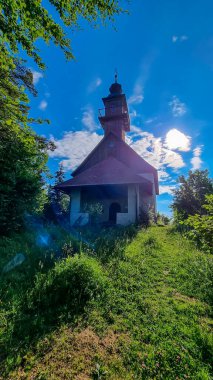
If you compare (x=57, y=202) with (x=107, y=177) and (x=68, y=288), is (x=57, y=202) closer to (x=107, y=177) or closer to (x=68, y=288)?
(x=107, y=177)

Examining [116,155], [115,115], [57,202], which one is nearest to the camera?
[116,155]

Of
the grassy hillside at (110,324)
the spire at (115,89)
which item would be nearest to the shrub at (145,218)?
the grassy hillside at (110,324)

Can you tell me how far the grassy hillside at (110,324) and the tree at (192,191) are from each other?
841 centimetres

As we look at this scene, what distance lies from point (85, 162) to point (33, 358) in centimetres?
1797

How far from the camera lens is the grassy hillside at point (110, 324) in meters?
2.56

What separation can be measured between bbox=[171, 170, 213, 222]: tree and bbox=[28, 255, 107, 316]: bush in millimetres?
10371

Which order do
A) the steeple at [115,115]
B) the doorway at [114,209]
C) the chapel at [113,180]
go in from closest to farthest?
the chapel at [113,180]
the doorway at [114,209]
the steeple at [115,115]

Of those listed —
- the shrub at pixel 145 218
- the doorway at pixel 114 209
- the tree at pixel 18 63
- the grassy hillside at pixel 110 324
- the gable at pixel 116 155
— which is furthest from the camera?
the gable at pixel 116 155

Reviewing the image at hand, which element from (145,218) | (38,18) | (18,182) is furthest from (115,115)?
(38,18)

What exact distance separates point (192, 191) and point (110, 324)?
12.2 m

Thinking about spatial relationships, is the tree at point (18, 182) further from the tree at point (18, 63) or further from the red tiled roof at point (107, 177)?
the red tiled roof at point (107, 177)

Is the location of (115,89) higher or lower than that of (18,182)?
higher

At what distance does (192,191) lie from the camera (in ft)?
44.8

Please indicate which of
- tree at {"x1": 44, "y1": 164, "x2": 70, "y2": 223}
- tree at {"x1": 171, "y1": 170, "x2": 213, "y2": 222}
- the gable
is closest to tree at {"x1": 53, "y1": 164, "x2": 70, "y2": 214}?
tree at {"x1": 44, "y1": 164, "x2": 70, "y2": 223}
